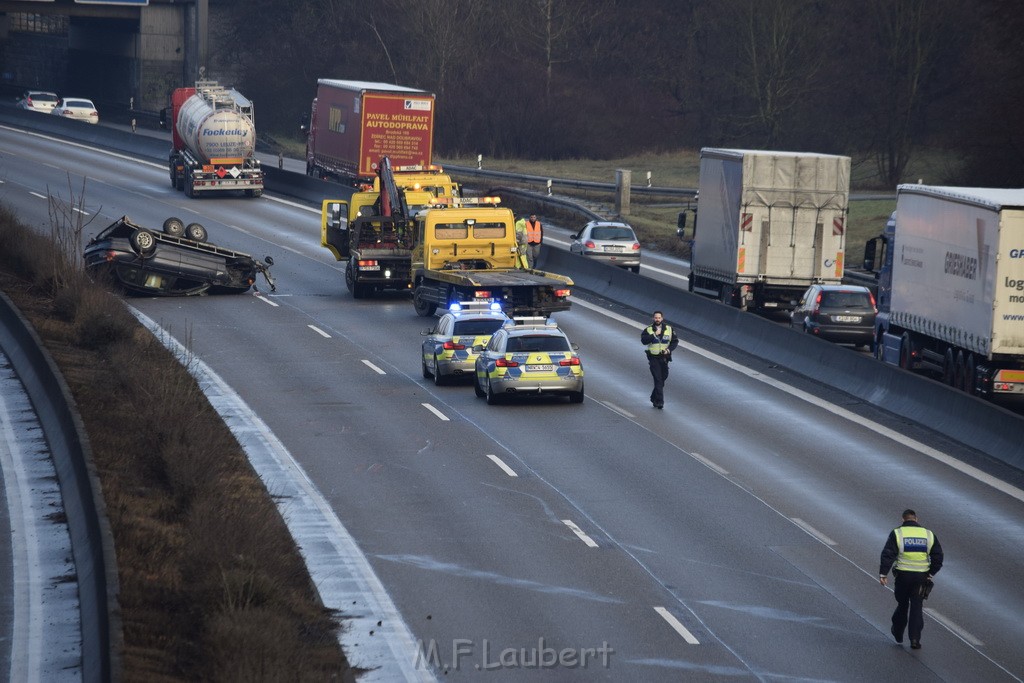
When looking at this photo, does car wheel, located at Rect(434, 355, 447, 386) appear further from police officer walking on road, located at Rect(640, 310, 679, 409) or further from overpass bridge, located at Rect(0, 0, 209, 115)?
overpass bridge, located at Rect(0, 0, 209, 115)

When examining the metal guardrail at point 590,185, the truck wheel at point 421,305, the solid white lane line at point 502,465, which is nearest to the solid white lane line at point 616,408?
the solid white lane line at point 502,465

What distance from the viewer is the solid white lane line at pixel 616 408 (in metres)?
28.6

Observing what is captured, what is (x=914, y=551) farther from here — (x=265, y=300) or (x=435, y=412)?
(x=265, y=300)

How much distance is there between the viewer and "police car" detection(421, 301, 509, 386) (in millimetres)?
30859

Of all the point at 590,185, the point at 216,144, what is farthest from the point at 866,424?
the point at 590,185

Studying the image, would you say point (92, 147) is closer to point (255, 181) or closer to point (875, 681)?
point (255, 181)

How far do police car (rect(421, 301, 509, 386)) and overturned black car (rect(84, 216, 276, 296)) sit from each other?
39.7 feet

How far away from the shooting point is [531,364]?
28.4m

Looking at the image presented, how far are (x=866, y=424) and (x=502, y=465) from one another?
300 inches

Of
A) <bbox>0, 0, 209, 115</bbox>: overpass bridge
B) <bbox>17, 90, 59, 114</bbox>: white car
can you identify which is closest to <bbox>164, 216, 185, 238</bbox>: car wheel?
<bbox>0, 0, 209, 115</bbox>: overpass bridge

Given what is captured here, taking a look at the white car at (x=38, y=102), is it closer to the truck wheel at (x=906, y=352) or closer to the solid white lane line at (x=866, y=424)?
the solid white lane line at (x=866, y=424)

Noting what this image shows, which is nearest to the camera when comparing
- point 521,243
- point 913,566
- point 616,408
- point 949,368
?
point 913,566

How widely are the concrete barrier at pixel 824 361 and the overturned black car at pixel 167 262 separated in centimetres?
944

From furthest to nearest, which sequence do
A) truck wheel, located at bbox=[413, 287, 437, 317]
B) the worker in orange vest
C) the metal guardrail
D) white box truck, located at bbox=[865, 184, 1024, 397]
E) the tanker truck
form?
the metal guardrail → the tanker truck → the worker in orange vest → truck wheel, located at bbox=[413, 287, 437, 317] → white box truck, located at bbox=[865, 184, 1024, 397]
